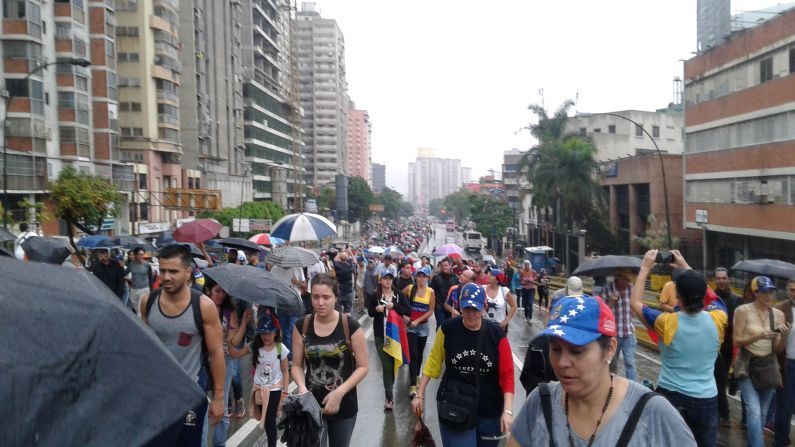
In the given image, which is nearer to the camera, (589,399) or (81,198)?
(589,399)

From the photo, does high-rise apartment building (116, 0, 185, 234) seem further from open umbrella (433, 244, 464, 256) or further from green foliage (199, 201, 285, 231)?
open umbrella (433, 244, 464, 256)

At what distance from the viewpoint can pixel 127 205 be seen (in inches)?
1759

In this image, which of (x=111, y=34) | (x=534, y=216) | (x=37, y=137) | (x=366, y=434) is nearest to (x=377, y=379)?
(x=366, y=434)

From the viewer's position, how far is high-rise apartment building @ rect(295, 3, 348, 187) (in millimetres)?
159250

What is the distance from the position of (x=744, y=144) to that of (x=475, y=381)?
32859 mm

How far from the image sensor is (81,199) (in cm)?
2458

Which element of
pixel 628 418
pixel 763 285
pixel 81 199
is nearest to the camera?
pixel 628 418

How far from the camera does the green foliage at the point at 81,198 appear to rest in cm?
2459

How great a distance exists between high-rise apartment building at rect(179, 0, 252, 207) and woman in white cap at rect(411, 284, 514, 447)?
164 feet

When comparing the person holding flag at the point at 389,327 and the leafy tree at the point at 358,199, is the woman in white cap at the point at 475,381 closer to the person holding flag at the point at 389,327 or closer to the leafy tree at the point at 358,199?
the person holding flag at the point at 389,327

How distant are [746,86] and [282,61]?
257 feet

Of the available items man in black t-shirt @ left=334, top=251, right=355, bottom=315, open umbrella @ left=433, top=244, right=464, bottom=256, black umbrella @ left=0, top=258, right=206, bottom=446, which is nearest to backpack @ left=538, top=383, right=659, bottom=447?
black umbrella @ left=0, top=258, right=206, bottom=446

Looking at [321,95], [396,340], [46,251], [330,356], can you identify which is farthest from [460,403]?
[321,95]

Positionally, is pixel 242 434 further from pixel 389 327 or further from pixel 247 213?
pixel 247 213
